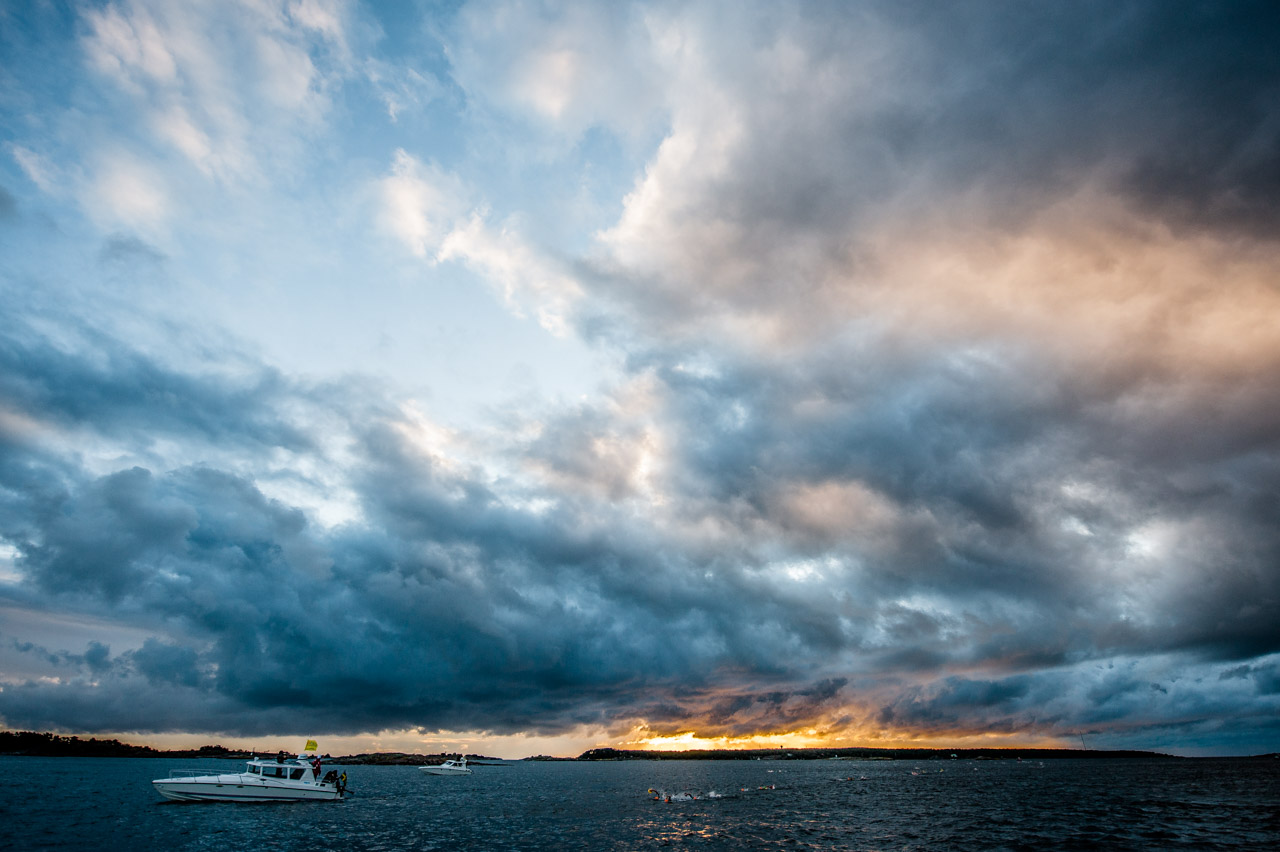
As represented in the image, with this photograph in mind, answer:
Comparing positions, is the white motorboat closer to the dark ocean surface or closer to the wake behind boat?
the wake behind boat

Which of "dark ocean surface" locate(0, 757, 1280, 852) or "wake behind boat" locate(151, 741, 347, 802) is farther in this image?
"wake behind boat" locate(151, 741, 347, 802)

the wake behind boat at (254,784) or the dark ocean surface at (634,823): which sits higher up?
the wake behind boat at (254,784)

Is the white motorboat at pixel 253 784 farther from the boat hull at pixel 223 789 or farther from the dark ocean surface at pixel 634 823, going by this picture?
the dark ocean surface at pixel 634 823

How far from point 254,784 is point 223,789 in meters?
3.78

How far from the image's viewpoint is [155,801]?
105 meters

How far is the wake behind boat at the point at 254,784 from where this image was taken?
84.8m

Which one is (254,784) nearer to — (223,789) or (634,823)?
(223,789)

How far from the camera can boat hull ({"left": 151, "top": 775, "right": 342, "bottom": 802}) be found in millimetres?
84562

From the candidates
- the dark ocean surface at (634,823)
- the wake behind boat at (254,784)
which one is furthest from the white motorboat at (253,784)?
the dark ocean surface at (634,823)

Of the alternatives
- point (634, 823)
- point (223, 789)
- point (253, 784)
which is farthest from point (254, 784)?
point (634, 823)

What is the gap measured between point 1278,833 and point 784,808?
63.0 m

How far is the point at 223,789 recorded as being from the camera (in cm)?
8494

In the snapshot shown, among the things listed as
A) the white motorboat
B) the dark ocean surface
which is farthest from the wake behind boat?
the dark ocean surface

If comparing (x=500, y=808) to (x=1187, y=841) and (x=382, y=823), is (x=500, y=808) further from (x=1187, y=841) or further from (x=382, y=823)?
(x=1187, y=841)
